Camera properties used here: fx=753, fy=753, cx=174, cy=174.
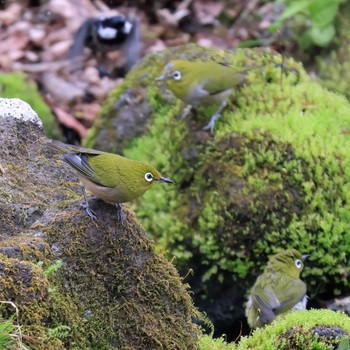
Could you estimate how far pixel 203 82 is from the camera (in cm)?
765

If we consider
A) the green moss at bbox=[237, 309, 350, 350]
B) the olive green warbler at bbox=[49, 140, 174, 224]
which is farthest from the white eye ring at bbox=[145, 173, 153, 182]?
the green moss at bbox=[237, 309, 350, 350]

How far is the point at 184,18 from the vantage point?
43.5 ft

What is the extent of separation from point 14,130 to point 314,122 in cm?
355

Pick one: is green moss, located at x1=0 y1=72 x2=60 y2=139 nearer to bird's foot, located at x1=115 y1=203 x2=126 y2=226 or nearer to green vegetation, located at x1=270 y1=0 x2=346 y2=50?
green vegetation, located at x1=270 y1=0 x2=346 y2=50

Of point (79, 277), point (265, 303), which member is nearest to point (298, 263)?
point (265, 303)

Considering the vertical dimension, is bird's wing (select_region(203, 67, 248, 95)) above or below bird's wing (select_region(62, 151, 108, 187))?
below

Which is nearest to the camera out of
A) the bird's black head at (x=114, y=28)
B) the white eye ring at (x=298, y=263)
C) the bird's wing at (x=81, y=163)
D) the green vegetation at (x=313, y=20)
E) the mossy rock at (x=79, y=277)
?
the mossy rock at (x=79, y=277)

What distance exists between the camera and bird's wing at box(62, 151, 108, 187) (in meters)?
4.50

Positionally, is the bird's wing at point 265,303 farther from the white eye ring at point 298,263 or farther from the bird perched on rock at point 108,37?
the bird perched on rock at point 108,37

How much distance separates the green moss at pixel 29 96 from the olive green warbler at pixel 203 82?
2421 mm

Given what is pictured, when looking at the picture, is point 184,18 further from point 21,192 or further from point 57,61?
point 21,192

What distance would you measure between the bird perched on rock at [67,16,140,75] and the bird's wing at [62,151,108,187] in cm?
703

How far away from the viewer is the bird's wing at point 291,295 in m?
6.14

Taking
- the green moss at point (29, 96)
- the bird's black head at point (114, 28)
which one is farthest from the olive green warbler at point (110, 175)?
the bird's black head at point (114, 28)
